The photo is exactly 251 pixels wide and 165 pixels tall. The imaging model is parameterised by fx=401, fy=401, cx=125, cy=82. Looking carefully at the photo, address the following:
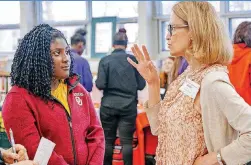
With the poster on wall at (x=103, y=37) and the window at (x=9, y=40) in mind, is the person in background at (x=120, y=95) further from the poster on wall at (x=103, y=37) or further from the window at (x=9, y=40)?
the window at (x=9, y=40)

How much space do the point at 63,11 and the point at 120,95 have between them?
8.58 feet

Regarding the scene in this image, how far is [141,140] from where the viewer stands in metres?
3.92

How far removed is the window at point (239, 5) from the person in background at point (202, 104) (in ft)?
12.1

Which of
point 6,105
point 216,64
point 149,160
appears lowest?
point 149,160

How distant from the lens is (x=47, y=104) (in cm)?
170

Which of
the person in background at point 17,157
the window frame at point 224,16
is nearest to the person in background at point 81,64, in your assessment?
the window frame at point 224,16

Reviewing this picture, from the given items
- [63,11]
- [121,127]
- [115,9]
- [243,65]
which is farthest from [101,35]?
[243,65]

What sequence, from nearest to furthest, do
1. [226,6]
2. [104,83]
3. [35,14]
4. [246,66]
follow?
[246,66]
[104,83]
[226,6]
[35,14]

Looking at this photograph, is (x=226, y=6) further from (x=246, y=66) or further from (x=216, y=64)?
(x=216, y=64)

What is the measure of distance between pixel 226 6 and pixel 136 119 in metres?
2.10

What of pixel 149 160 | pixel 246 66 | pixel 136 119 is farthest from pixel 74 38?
pixel 246 66

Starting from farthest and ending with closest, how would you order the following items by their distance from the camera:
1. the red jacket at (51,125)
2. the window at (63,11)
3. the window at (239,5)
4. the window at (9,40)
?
the window at (9,40) < the window at (63,11) < the window at (239,5) < the red jacket at (51,125)

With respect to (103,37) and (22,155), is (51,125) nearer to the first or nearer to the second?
(22,155)

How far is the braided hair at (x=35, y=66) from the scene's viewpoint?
1.69 meters
